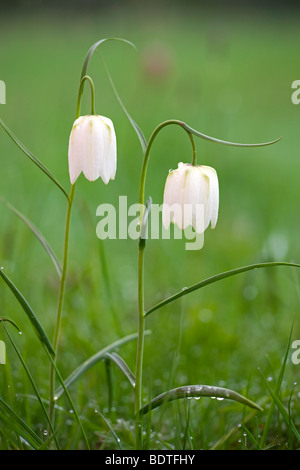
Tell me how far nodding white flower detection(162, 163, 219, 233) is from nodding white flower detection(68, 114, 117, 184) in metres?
0.07

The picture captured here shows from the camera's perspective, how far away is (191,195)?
664 millimetres

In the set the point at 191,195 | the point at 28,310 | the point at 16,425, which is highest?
the point at 191,195

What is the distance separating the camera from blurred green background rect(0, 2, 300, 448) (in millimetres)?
1130

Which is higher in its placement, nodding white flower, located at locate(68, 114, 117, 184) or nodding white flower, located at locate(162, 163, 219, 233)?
nodding white flower, located at locate(68, 114, 117, 184)

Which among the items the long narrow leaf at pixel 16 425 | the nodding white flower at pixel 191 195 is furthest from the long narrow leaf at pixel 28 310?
the nodding white flower at pixel 191 195

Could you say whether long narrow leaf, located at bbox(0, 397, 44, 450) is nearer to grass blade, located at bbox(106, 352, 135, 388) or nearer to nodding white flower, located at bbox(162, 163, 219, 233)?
grass blade, located at bbox(106, 352, 135, 388)

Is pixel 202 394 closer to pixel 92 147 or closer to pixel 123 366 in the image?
pixel 123 366

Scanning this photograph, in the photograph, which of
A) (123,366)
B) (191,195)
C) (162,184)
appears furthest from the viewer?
(162,184)

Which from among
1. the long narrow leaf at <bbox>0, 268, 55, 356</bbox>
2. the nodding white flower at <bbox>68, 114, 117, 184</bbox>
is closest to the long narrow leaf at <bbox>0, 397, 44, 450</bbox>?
the long narrow leaf at <bbox>0, 268, 55, 356</bbox>

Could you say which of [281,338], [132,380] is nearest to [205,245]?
[281,338]

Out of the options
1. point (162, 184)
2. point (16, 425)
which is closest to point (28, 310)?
point (16, 425)

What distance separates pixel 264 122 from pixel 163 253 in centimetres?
128

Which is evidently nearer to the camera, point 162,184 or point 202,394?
point 202,394

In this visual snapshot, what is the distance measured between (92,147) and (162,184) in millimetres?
1191
